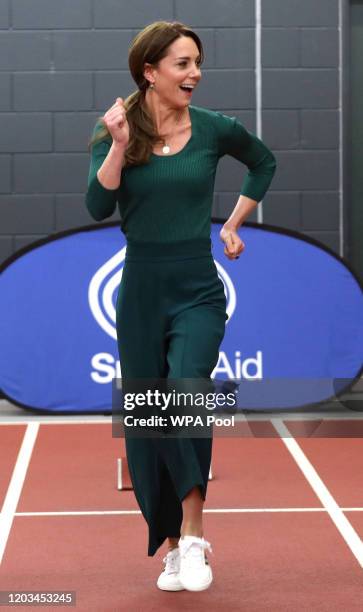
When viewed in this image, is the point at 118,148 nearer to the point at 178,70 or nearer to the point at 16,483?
the point at 178,70

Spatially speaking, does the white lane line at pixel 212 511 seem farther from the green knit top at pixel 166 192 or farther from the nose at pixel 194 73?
the nose at pixel 194 73

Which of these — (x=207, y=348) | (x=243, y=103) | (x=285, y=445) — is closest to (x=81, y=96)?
(x=243, y=103)

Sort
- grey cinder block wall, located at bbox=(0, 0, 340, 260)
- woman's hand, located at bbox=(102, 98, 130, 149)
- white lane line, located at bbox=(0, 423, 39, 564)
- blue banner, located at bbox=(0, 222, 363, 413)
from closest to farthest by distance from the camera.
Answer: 1. woman's hand, located at bbox=(102, 98, 130, 149)
2. white lane line, located at bbox=(0, 423, 39, 564)
3. blue banner, located at bbox=(0, 222, 363, 413)
4. grey cinder block wall, located at bbox=(0, 0, 340, 260)

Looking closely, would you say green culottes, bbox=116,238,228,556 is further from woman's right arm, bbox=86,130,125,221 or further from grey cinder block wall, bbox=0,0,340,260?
grey cinder block wall, bbox=0,0,340,260

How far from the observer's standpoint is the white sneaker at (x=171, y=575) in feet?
13.3

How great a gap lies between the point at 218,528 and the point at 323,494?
788 millimetres

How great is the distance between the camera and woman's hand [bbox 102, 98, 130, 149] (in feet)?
12.1

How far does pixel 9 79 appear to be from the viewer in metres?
8.67

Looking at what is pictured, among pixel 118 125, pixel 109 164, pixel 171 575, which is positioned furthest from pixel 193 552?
pixel 118 125

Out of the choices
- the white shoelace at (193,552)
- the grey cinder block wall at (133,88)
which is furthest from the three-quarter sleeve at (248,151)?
the grey cinder block wall at (133,88)

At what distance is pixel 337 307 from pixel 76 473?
223cm

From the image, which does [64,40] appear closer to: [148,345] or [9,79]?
[9,79]

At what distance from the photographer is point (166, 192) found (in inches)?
151

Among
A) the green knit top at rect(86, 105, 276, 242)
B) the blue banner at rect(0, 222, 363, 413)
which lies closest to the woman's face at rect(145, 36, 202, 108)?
the green knit top at rect(86, 105, 276, 242)
